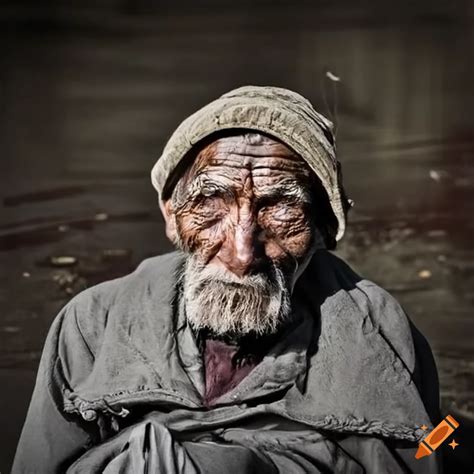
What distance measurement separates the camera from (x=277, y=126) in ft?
7.57

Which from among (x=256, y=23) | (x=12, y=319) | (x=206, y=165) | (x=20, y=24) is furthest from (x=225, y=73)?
(x=206, y=165)

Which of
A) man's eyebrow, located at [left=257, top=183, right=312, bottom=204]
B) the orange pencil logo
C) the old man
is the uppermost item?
man's eyebrow, located at [left=257, top=183, right=312, bottom=204]

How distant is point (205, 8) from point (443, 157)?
718mm

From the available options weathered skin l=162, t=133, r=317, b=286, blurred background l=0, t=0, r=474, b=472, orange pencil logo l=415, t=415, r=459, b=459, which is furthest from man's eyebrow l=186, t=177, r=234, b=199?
blurred background l=0, t=0, r=474, b=472

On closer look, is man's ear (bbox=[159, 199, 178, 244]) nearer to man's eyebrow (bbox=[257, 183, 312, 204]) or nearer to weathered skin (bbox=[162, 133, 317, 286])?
weathered skin (bbox=[162, 133, 317, 286])

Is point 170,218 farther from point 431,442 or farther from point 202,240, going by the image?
point 431,442

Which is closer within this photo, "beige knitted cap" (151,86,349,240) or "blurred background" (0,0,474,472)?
"beige knitted cap" (151,86,349,240)

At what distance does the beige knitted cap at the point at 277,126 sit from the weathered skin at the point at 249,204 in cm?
3

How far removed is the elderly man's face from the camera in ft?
7.63

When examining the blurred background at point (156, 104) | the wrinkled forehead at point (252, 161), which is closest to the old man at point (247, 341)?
the wrinkled forehead at point (252, 161)

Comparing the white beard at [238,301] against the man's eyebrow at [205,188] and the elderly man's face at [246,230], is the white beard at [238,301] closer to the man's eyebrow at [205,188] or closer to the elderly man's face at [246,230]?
the elderly man's face at [246,230]

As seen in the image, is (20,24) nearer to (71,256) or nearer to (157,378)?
(71,256)

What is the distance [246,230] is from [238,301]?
13cm

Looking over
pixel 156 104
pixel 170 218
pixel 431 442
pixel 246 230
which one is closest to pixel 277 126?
pixel 246 230
